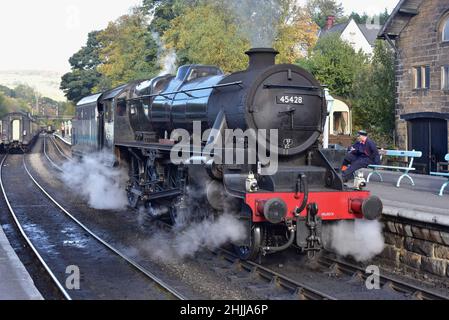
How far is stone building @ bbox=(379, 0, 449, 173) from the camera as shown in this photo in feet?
56.8

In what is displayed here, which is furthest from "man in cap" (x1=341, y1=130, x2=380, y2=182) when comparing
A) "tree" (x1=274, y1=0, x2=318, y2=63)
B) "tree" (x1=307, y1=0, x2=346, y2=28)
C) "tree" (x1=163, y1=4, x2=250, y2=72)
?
"tree" (x1=307, y1=0, x2=346, y2=28)

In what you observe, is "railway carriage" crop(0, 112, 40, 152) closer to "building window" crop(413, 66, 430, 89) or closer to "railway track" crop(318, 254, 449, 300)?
"building window" crop(413, 66, 430, 89)

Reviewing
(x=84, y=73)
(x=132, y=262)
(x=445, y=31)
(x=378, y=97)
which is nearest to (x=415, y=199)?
(x=132, y=262)

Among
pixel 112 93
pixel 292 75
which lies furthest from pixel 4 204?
pixel 292 75

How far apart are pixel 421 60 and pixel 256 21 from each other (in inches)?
336

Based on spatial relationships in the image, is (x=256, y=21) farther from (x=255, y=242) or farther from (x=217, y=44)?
(x=217, y=44)

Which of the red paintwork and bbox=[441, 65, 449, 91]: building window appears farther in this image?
bbox=[441, 65, 449, 91]: building window

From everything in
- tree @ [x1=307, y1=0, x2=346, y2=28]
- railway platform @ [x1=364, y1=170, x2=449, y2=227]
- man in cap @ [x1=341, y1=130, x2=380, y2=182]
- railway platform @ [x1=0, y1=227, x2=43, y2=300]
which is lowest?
railway platform @ [x1=0, y1=227, x2=43, y2=300]

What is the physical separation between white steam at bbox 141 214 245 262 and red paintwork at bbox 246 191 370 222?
63 centimetres

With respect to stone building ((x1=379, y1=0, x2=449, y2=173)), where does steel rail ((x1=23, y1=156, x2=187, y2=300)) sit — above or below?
below

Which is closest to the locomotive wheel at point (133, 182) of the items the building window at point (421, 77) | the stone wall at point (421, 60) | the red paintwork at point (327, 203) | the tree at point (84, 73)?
the red paintwork at point (327, 203)

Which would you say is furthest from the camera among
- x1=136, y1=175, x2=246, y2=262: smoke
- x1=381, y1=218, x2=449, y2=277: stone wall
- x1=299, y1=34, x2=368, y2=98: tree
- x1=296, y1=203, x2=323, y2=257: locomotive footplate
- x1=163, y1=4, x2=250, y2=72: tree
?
x1=299, y1=34, x2=368, y2=98: tree

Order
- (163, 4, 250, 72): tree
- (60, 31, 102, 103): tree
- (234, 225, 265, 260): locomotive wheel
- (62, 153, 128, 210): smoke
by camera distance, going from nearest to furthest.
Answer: (234, 225, 265, 260): locomotive wheel < (62, 153, 128, 210): smoke < (163, 4, 250, 72): tree < (60, 31, 102, 103): tree

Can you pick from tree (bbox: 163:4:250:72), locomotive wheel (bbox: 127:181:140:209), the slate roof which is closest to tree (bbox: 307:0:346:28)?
tree (bbox: 163:4:250:72)
